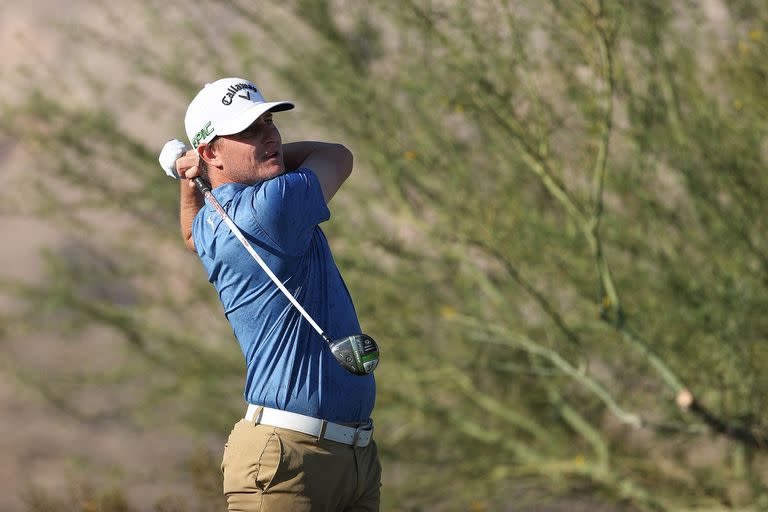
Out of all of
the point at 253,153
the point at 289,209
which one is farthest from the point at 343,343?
the point at 253,153

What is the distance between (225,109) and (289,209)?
315mm

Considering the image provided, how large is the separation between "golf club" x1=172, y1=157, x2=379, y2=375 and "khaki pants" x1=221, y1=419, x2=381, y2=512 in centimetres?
23

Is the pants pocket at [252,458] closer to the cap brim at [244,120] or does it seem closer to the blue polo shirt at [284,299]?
the blue polo shirt at [284,299]

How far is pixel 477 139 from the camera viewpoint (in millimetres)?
8062

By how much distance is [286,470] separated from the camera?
96.5 inches

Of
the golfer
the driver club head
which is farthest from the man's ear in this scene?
the driver club head

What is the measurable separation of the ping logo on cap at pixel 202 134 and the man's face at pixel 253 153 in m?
0.03

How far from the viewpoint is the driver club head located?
2.38 meters

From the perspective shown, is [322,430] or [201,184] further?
[201,184]

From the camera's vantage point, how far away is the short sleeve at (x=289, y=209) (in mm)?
2408

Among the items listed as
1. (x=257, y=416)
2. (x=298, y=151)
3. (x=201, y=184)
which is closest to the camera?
(x=257, y=416)

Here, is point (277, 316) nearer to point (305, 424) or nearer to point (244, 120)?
point (305, 424)

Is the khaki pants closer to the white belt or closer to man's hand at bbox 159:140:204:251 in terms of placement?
the white belt

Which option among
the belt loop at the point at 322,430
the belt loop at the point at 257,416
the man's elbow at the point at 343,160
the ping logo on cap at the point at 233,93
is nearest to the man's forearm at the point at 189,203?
the ping logo on cap at the point at 233,93
